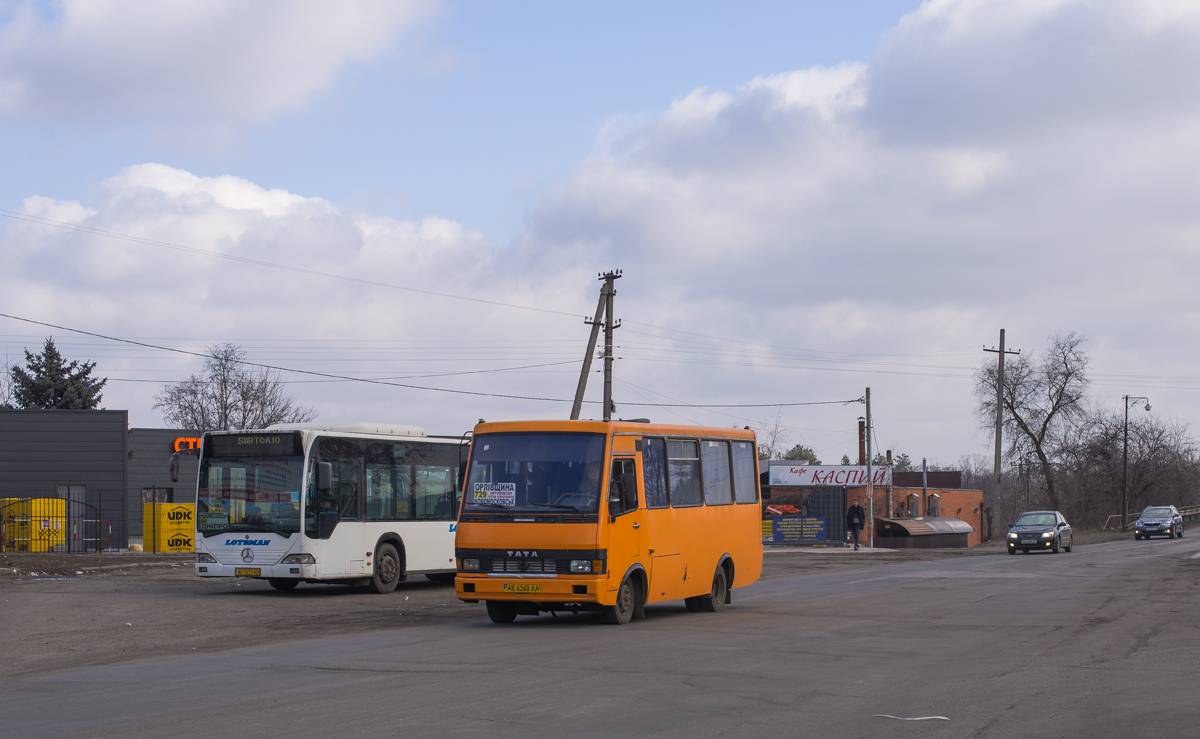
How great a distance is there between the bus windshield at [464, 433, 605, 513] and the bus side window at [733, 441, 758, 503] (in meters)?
4.06

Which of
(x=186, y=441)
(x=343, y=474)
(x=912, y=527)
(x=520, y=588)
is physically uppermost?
(x=186, y=441)

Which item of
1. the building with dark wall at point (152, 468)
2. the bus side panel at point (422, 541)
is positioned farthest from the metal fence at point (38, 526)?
the bus side panel at point (422, 541)

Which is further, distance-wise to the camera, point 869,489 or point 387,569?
point 869,489

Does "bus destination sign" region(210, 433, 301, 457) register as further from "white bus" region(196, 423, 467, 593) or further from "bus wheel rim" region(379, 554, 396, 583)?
"bus wheel rim" region(379, 554, 396, 583)

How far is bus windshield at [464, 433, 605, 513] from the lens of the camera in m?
14.8

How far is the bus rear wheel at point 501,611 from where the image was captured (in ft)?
51.3

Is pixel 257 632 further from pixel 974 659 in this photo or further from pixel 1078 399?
pixel 1078 399

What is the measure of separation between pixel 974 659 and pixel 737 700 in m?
3.76

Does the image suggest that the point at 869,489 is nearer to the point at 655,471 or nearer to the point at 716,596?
the point at 716,596

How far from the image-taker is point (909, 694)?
941cm

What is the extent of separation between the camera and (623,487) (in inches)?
590

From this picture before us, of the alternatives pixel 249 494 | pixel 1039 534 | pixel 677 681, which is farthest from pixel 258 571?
pixel 1039 534

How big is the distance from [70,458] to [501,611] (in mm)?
33998

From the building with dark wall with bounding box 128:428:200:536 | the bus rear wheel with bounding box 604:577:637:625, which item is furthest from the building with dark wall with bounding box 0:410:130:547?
the bus rear wheel with bounding box 604:577:637:625
